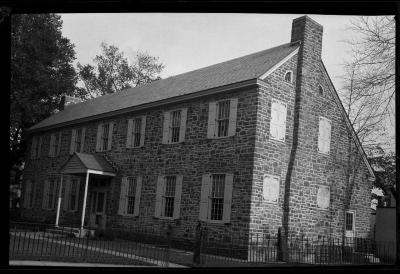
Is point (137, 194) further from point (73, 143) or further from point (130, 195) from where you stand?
point (73, 143)

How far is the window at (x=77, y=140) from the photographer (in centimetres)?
2158

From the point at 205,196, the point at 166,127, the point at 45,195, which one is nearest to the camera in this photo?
the point at 205,196

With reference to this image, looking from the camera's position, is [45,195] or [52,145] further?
[52,145]

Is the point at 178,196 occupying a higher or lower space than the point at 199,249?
higher

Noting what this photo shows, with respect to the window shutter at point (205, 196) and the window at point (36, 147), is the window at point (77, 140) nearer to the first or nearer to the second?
the window at point (36, 147)

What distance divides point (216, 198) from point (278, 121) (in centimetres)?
338

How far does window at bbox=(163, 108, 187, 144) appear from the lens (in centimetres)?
1670

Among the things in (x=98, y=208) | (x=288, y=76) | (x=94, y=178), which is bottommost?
(x=98, y=208)

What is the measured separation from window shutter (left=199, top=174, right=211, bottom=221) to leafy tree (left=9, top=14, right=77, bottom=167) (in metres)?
10.1

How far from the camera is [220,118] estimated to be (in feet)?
50.2

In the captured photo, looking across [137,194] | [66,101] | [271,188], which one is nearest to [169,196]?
[137,194]

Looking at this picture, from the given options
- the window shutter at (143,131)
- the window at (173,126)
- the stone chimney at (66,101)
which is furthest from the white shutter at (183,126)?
the stone chimney at (66,101)

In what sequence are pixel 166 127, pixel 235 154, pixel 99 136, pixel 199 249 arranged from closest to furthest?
pixel 199 249
pixel 235 154
pixel 166 127
pixel 99 136
